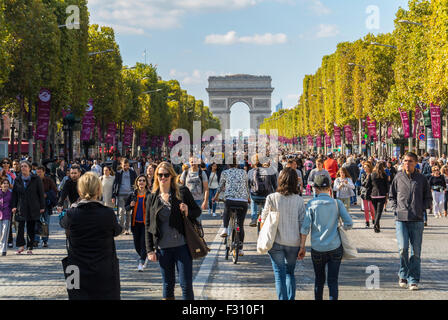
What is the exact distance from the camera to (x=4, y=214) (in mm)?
14406

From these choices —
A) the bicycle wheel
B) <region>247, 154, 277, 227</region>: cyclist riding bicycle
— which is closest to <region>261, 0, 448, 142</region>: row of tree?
<region>247, 154, 277, 227</region>: cyclist riding bicycle

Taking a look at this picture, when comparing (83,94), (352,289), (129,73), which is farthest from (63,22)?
(352,289)

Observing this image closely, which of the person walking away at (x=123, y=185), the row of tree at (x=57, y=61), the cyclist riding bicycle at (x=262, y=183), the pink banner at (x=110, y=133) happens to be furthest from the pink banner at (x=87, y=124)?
the cyclist riding bicycle at (x=262, y=183)

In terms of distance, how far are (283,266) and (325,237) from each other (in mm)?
530

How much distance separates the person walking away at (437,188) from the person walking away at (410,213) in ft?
38.2

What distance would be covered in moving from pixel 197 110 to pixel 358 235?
13414 cm

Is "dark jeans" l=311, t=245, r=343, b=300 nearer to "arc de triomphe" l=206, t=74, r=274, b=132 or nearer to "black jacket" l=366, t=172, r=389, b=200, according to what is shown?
"black jacket" l=366, t=172, r=389, b=200

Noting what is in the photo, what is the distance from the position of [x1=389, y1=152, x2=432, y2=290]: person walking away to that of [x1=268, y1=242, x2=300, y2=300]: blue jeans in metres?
2.84

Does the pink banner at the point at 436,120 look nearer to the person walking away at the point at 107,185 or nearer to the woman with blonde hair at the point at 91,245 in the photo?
the person walking away at the point at 107,185

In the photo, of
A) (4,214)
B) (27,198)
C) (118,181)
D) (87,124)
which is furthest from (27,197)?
(87,124)

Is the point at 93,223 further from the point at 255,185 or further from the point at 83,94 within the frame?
the point at 83,94

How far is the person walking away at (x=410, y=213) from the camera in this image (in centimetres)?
1025

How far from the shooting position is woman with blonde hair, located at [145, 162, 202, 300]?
751 centimetres

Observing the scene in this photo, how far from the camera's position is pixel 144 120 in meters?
74.6
